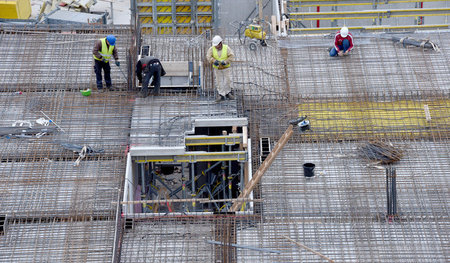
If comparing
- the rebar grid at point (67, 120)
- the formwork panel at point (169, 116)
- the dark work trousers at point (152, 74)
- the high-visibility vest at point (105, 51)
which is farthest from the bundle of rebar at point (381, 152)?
the high-visibility vest at point (105, 51)

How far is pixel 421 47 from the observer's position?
79.2 feet

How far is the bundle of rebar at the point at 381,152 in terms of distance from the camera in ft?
65.9

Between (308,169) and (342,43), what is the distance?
560 cm

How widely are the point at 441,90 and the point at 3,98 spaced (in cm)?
1276

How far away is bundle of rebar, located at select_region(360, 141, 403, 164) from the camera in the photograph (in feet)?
65.9

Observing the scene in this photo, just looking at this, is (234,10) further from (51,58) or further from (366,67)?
(51,58)

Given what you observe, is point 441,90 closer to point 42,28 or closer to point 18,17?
point 42,28

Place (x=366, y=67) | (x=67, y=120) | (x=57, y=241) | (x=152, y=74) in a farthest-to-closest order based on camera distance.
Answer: (x=366, y=67)
(x=152, y=74)
(x=67, y=120)
(x=57, y=241)

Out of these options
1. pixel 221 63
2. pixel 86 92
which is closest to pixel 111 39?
pixel 86 92

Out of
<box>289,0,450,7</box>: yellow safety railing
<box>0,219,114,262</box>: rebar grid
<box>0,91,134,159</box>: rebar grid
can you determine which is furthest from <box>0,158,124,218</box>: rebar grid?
<box>289,0,450,7</box>: yellow safety railing

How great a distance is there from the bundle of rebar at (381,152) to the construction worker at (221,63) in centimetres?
425

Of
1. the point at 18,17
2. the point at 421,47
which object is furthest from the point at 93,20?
the point at 421,47

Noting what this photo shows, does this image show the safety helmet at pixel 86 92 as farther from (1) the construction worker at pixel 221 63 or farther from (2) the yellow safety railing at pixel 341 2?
(2) the yellow safety railing at pixel 341 2

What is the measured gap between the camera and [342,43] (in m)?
23.5
